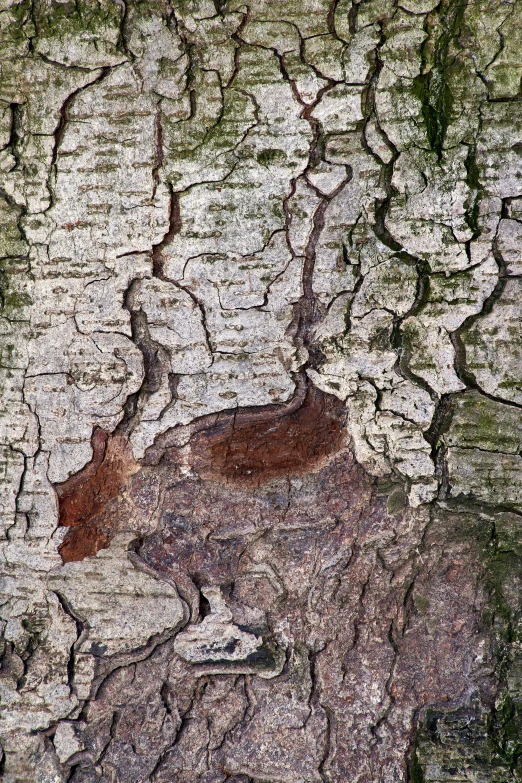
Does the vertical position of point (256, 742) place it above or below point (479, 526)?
below

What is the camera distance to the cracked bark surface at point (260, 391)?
1.25 metres

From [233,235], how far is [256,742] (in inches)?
45.7

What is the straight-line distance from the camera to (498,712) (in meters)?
1.37

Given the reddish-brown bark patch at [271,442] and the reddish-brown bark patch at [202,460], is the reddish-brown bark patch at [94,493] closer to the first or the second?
the reddish-brown bark patch at [202,460]

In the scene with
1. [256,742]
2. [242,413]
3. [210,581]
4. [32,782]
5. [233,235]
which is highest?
[233,235]

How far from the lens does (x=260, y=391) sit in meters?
1.32

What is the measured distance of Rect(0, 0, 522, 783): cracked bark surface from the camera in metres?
1.25

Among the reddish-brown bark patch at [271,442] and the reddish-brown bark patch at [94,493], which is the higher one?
the reddish-brown bark patch at [271,442]

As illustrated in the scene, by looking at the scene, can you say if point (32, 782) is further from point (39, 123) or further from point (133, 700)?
point (39, 123)

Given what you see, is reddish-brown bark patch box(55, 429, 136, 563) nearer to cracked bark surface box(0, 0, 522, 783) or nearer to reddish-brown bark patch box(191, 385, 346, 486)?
cracked bark surface box(0, 0, 522, 783)

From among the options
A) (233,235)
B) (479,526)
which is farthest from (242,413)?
(479,526)

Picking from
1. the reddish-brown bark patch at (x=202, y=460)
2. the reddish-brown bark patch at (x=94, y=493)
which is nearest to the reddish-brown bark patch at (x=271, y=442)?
the reddish-brown bark patch at (x=202, y=460)

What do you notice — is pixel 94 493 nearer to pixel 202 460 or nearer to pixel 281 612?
pixel 202 460

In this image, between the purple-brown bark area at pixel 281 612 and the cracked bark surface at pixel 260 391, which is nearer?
the cracked bark surface at pixel 260 391
